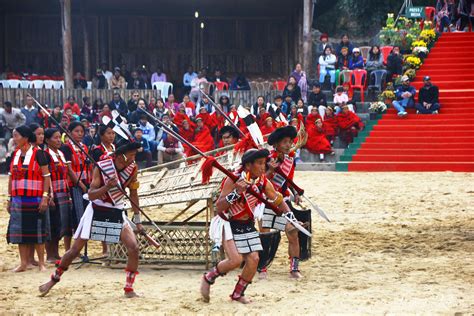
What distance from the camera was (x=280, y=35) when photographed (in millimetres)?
31453

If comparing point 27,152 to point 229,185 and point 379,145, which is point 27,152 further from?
point 379,145

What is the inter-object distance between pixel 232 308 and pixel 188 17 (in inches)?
939

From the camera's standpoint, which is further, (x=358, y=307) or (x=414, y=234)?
(x=414, y=234)

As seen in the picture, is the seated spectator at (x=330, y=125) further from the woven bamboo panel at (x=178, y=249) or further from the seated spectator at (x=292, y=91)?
the woven bamboo panel at (x=178, y=249)

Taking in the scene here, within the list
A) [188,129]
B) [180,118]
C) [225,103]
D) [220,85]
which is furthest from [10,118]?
[220,85]

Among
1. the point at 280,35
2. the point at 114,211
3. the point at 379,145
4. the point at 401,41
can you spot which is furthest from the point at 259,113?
the point at 114,211

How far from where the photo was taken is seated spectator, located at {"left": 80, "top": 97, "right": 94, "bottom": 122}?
75.7ft

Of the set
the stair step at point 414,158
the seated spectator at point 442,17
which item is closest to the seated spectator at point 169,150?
the stair step at point 414,158

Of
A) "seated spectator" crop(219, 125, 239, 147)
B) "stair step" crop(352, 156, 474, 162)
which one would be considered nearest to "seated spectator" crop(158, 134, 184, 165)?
"stair step" crop(352, 156, 474, 162)

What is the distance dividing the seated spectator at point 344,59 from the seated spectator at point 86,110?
731 centimetres

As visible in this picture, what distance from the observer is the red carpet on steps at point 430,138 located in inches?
835

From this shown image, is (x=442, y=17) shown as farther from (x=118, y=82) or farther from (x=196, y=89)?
(x=118, y=82)

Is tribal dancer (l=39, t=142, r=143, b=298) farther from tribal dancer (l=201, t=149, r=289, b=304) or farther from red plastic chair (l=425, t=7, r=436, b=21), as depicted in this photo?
red plastic chair (l=425, t=7, r=436, b=21)

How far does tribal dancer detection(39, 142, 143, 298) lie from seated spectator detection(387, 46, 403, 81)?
1737cm
